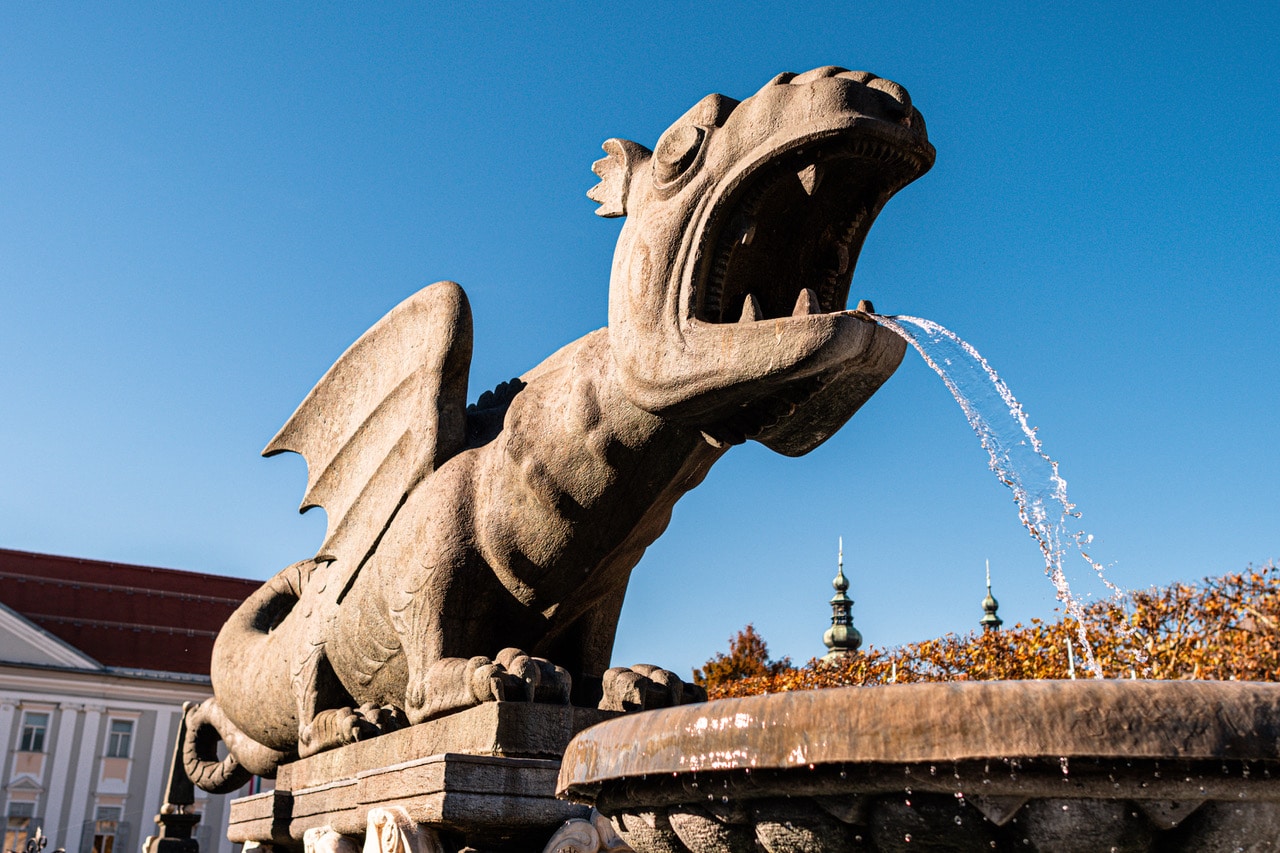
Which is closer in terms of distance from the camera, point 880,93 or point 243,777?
point 880,93

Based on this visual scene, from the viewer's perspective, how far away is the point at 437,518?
380 centimetres

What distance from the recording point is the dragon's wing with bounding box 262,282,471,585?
13.5 ft

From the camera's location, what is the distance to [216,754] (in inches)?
234

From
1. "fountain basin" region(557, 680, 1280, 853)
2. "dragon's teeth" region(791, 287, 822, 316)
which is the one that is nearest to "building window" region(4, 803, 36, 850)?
"dragon's teeth" region(791, 287, 822, 316)

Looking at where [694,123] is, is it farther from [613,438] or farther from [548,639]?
[548,639]

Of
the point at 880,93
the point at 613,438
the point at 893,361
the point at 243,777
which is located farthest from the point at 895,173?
the point at 243,777

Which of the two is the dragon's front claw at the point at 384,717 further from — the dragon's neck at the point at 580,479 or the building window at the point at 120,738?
the building window at the point at 120,738

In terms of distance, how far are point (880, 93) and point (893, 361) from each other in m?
0.72

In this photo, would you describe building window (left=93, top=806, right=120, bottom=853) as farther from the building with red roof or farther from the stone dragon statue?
the stone dragon statue

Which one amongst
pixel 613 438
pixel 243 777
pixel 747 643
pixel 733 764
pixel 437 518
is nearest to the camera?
pixel 733 764

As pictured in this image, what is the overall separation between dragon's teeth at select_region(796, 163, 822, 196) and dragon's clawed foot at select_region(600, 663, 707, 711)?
150cm

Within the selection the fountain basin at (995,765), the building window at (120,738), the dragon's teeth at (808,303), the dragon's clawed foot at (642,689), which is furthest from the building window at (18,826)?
the fountain basin at (995,765)

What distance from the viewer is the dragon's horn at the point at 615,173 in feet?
11.8

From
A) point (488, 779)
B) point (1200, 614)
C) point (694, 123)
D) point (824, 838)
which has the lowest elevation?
point (824, 838)
